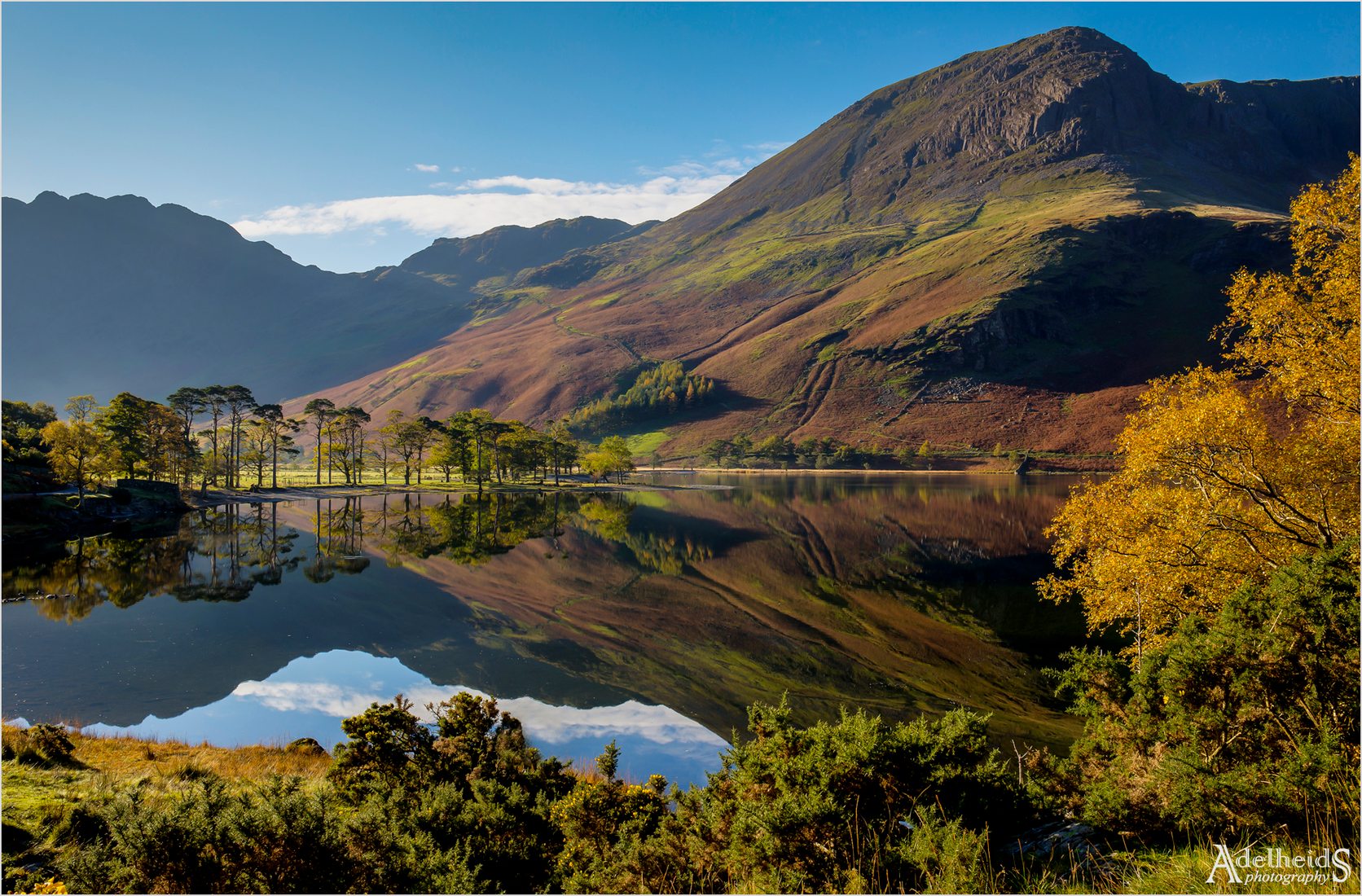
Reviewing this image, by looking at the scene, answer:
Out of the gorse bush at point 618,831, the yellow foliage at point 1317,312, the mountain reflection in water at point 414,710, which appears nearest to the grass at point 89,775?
the gorse bush at point 618,831

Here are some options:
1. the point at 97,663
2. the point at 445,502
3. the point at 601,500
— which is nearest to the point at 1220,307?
the point at 601,500

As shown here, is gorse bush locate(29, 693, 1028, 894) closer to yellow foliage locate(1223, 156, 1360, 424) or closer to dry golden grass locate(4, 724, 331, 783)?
dry golden grass locate(4, 724, 331, 783)

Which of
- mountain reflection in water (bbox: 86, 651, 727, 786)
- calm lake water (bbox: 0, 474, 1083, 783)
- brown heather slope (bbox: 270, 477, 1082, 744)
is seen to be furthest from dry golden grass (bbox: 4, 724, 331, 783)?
brown heather slope (bbox: 270, 477, 1082, 744)

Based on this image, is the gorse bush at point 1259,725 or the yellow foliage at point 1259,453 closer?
the gorse bush at point 1259,725

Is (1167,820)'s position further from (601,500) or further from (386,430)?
(386,430)

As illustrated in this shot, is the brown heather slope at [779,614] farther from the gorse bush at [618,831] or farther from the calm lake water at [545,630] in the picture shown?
the gorse bush at [618,831]

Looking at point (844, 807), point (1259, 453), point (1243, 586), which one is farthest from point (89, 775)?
point (1259, 453)

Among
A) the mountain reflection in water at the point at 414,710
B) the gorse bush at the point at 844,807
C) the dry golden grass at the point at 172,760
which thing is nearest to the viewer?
the gorse bush at the point at 844,807
